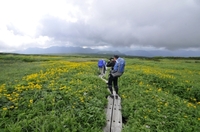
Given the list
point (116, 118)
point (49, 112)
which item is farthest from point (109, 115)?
point (49, 112)

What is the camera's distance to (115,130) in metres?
6.30

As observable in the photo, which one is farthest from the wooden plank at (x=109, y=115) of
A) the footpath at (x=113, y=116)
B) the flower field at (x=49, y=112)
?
the flower field at (x=49, y=112)

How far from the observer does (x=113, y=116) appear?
7469 millimetres

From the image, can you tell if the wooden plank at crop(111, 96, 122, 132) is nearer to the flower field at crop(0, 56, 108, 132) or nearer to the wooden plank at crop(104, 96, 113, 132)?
the wooden plank at crop(104, 96, 113, 132)

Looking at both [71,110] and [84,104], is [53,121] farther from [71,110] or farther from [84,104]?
[84,104]

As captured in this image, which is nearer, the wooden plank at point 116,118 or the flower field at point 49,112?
the flower field at point 49,112

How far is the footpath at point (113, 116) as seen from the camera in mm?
6434

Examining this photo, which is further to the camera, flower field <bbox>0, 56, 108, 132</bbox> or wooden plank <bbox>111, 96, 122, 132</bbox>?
wooden plank <bbox>111, 96, 122, 132</bbox>

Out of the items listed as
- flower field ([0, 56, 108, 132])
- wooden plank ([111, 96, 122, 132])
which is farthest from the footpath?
flower field ([0, 56, 108, 132])

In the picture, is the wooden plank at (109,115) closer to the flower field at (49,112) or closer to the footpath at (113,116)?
the footpath at (113,116)

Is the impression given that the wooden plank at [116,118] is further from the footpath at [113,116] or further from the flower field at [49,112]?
the flower field at [49,112]

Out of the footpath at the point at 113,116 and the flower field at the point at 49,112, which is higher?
the flower field at the point at 49,112

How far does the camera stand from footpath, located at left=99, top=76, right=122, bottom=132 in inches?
253

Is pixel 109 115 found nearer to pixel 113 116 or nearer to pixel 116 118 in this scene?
pixel 113 116
